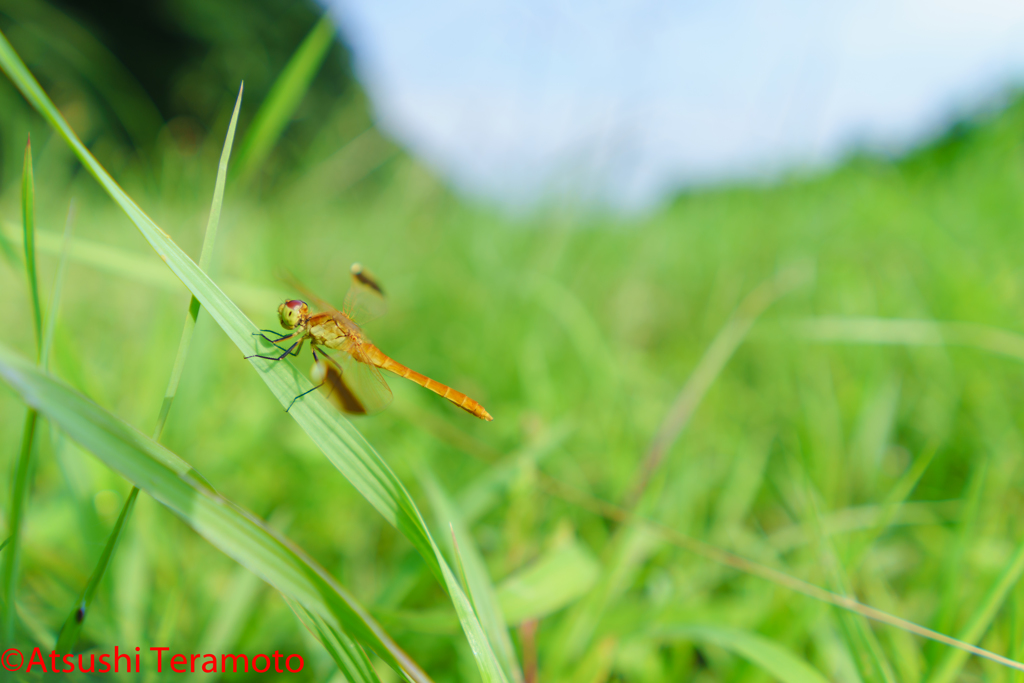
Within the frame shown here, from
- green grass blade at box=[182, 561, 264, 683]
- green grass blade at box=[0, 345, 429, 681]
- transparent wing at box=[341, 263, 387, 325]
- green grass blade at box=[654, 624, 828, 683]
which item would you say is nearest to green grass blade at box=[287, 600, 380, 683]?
green grass blade at box=[0, 345, 429, 681]

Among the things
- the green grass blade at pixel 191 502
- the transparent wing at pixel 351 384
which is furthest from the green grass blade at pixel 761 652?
the transparent wing at pixel 351 384

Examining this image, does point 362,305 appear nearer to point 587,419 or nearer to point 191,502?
point 587,419

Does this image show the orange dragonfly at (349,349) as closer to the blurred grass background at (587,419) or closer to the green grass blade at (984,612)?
the blurred grass background at (587,419)

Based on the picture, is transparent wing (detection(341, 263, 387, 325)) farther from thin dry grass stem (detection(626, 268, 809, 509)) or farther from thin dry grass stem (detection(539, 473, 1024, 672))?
thin dry grass stem (detection(626, 268, 809, 509))

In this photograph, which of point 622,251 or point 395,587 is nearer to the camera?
point 395,587

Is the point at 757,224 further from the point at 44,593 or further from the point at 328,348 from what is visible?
the point at 44,593

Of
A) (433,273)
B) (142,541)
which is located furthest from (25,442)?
(433,273)

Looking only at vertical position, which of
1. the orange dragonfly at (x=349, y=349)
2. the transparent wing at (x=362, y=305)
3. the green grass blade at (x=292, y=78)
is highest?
the green grass blade at (x=292, y=78)
